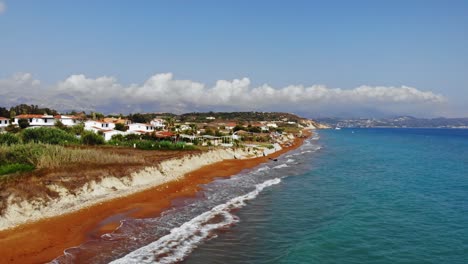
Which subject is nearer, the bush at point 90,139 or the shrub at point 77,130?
the bush at point 90,139

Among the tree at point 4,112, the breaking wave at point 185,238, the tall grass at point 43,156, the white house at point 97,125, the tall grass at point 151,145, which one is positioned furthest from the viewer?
the tree at point 4,112

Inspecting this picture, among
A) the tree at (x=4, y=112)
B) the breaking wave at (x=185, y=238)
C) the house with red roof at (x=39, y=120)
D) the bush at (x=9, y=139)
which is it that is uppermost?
the tree at (x=4, y=112)

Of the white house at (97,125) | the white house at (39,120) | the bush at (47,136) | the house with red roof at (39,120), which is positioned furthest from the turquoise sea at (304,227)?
the white house at (39,120)

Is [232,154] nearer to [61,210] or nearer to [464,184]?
[464,184]

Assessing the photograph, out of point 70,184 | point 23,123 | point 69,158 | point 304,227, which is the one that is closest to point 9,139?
point 69,158

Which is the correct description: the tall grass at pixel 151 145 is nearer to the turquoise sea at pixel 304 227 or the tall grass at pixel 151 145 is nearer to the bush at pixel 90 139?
the bush at pixel 90 139

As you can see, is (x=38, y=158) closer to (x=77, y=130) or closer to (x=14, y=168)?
(x=14, y=168)
